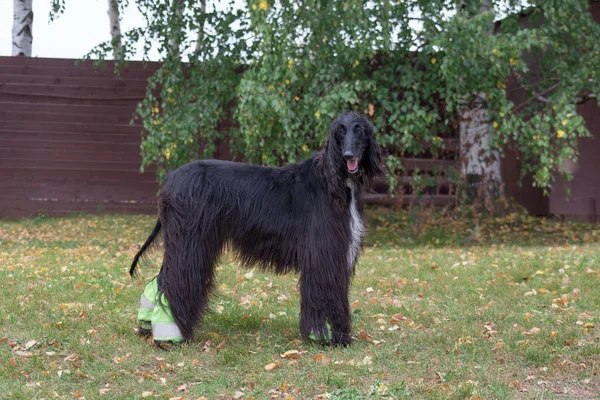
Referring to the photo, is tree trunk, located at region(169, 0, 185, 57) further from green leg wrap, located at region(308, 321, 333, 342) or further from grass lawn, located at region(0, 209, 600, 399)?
green leg wrap, located at region(308, 321, 333, 342)

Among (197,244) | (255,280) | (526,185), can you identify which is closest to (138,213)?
(255,280)

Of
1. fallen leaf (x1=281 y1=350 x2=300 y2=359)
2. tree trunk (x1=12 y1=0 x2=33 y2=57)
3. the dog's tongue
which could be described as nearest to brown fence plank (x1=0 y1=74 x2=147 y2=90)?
tree trunk (x1=12 y1=0 x2=33 y2=57)

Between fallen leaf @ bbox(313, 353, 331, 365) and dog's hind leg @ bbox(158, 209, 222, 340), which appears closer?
fallen leaf @ bbox(313, 353, 331, 365)

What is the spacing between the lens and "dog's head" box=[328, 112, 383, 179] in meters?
4.31

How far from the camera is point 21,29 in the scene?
43.8ft

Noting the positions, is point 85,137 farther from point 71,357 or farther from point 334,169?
point 334,169

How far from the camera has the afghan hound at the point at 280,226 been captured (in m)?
4.49

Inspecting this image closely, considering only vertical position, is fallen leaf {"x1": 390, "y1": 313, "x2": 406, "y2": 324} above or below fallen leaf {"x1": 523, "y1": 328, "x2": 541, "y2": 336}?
below

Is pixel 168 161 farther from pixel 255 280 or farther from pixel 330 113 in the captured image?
pixel 255 280

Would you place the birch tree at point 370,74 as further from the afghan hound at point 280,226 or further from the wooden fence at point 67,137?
the afghan hound at point 280,226

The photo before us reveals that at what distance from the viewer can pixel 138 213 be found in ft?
40.2

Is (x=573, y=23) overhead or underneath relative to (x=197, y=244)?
overhead

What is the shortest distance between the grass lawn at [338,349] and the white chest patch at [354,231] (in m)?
0.57

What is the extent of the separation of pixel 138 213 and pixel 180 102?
2.94 m
